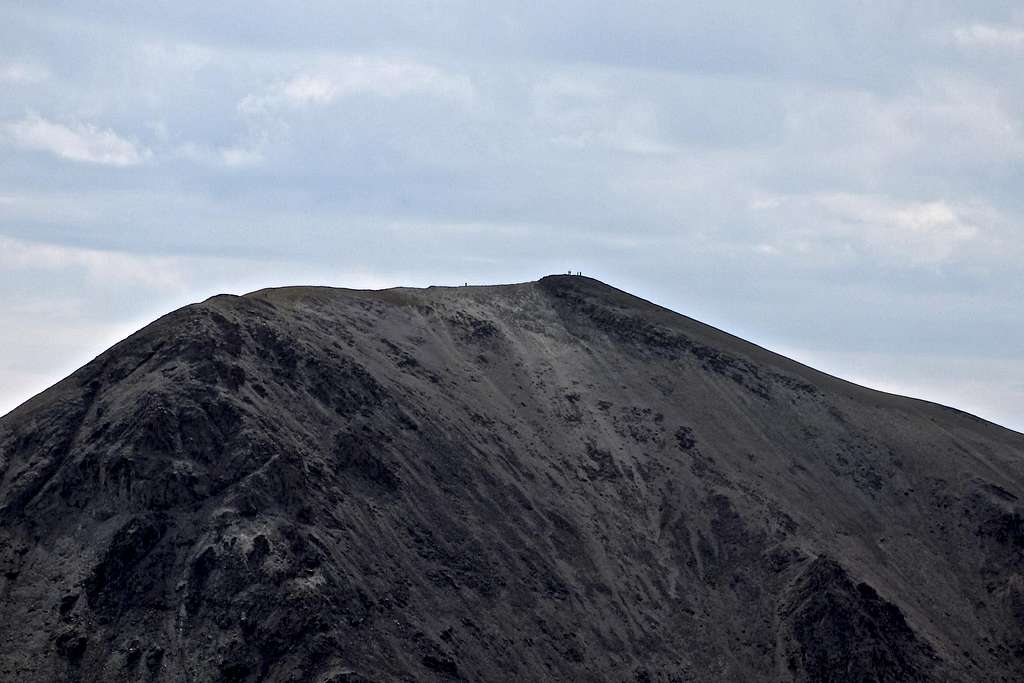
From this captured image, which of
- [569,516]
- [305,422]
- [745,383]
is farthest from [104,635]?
[745,383]

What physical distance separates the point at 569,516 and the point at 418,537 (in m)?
15.1

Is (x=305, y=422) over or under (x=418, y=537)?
over

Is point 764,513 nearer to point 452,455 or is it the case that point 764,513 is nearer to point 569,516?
point 569,516

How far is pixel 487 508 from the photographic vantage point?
9444cm

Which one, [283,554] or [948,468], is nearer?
[283,554]

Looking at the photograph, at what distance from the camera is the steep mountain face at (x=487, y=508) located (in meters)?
77.7

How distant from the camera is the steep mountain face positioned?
7769 centimetres

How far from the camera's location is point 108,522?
8038 centimetres

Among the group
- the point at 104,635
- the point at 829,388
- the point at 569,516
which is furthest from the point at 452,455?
the point at 829,388

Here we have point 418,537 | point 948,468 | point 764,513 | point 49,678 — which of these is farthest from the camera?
point 948,468

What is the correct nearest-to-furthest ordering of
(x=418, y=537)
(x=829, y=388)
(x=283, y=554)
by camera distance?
1. (x=283, y=554)
2. (x=418, y=537)
3. (x=829, y=388)

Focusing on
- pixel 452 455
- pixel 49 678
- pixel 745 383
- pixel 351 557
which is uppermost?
pixel 745 383

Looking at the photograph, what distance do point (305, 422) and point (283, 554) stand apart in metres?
13.2

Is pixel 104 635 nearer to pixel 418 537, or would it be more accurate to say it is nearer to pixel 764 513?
pixel 418 537
